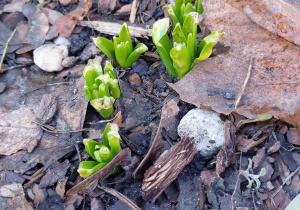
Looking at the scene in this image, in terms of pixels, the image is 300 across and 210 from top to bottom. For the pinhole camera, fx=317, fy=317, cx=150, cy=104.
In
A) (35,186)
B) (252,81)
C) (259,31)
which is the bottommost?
(35,186)

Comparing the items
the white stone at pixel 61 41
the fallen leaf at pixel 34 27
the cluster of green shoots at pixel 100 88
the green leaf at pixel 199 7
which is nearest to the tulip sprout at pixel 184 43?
the green leaf at pixel 199 7

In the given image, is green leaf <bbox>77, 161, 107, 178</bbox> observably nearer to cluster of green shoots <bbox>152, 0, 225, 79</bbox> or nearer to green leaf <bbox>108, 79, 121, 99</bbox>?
green leaf <bbox>108, 79, 121, 99</bbox>

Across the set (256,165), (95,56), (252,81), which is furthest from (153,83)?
(256,165)

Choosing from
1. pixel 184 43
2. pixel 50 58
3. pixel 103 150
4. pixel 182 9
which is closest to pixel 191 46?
pixel 184 43

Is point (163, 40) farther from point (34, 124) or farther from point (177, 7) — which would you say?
point (34, 124)

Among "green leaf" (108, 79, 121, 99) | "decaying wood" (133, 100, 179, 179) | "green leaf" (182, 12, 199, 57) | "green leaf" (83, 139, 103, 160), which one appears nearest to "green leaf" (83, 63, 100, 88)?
"green leaf" (108, 79, 121, 99)

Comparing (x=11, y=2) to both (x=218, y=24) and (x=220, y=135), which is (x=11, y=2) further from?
(x=220, y=135)
